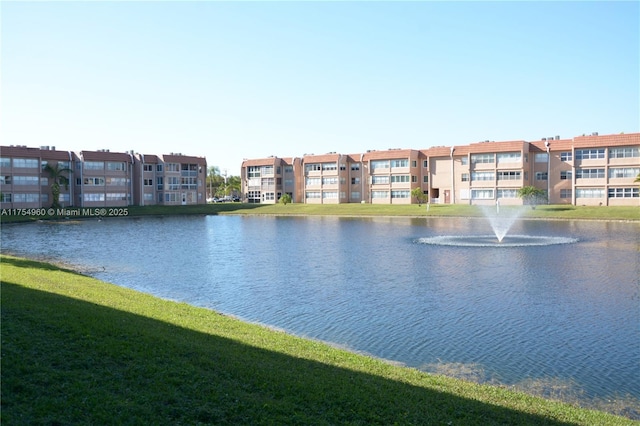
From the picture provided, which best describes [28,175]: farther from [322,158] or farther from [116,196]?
[322,158]

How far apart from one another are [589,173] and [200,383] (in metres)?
85.1

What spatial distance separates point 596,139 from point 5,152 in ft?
301

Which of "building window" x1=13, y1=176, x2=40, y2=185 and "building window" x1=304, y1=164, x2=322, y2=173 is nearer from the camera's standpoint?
"building window" x1=13, y1=176, x2=40, y2=185

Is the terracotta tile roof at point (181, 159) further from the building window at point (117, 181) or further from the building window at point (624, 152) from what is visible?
the building window at point (624, 152)

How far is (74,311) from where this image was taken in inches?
527

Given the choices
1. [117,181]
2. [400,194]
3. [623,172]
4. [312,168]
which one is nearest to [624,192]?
[623,172]

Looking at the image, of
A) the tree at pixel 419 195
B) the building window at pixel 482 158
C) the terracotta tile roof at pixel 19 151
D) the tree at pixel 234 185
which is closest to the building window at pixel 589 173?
the building window at pixel 482 158

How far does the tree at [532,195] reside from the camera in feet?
275

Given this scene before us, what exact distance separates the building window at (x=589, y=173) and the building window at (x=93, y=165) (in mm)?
81759

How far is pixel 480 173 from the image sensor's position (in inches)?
3733

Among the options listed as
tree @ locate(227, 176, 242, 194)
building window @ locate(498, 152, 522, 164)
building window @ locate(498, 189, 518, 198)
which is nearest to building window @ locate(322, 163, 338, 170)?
building window @ locate(498, 152, 522, 164)

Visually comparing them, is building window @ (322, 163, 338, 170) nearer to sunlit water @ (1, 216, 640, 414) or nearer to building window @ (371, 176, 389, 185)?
building window @ (371, 176, 389, 185)

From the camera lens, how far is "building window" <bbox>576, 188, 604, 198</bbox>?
82356 millimetres

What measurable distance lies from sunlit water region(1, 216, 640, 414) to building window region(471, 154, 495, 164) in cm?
4489
